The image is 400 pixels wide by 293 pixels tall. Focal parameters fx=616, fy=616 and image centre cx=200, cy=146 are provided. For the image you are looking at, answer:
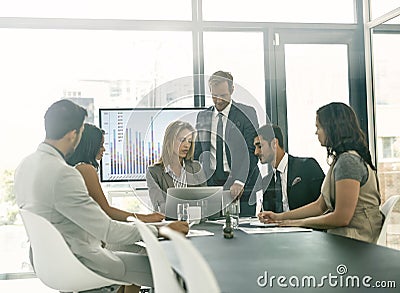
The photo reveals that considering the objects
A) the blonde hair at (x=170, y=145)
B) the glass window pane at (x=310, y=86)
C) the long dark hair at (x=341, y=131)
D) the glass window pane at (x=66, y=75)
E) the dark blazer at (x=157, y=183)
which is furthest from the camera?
the glass window pane at (x=310, y=86)

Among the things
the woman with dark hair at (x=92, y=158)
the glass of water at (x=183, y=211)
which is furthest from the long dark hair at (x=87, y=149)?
the glass of water at (x=183, y=211)

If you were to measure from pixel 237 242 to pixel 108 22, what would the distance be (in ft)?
11.5

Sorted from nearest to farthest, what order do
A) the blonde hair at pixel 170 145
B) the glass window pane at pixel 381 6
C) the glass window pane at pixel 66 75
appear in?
1. the blonde hair at pixel 170 145
2. the glass window pane at pixel 66 75
3. the glass window pane at pixel 381 6

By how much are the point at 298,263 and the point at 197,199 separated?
1.33 m

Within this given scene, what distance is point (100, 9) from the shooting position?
5500 mm

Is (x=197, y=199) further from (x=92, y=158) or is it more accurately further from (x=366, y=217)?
(x=366, y=217)

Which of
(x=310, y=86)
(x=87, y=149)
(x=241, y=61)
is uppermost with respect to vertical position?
(x=241, y=61)

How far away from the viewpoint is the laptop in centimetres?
318

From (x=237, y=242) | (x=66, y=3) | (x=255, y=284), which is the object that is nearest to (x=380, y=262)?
(x=255, y=284)

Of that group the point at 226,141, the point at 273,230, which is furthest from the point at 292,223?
the point at 226,141

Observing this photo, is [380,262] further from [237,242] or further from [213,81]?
[213,81]

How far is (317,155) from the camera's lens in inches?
233

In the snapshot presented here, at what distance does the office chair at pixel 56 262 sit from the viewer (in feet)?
8.23

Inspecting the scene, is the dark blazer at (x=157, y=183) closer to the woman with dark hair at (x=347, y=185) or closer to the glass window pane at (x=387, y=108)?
the woman with dark hair at (x=347, y=185)
